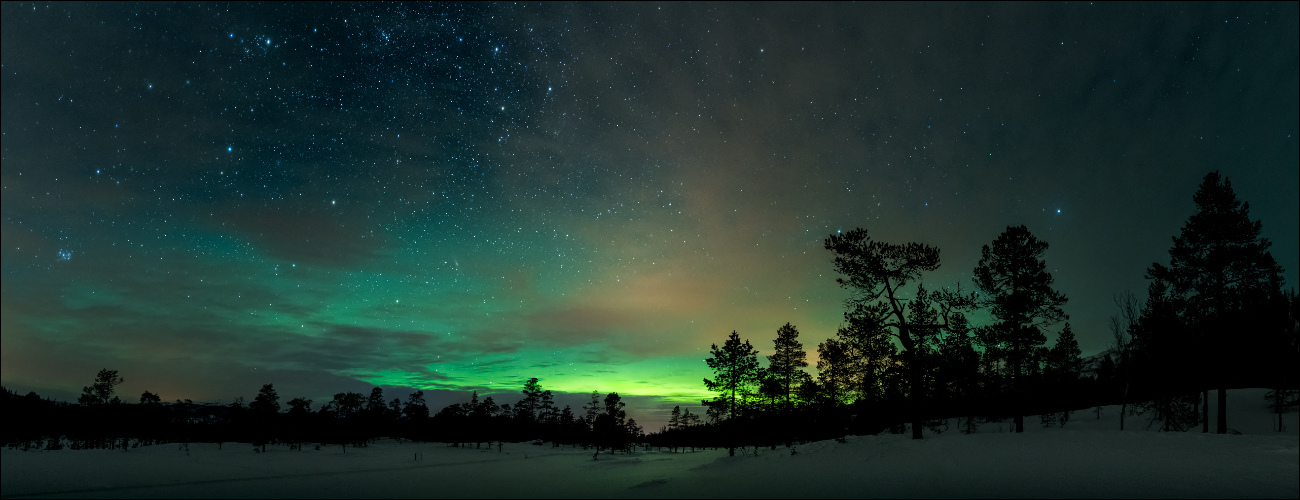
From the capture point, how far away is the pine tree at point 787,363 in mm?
45688

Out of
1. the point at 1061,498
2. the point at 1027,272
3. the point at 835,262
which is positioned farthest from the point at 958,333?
the point at 1061,498

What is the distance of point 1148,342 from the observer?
102ft

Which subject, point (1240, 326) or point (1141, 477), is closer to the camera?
point (1141, 477)

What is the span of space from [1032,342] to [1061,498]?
19.4 m

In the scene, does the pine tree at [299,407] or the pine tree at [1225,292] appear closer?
the pine tree at [1225,292]

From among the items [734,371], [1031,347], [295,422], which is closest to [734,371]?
[734,371]

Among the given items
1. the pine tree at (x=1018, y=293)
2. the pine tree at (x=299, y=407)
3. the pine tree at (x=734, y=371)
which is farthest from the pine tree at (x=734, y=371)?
the pine tree at (x=299, y=407)

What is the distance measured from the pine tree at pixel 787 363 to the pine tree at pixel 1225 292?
2574cm

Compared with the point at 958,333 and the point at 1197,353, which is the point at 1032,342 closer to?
the point at 958,333

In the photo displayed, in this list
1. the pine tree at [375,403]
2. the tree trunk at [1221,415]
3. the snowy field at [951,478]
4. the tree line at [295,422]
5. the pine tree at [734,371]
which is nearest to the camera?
the snowy field at [951,478]

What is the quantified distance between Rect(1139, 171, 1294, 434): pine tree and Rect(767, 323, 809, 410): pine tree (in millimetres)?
25736

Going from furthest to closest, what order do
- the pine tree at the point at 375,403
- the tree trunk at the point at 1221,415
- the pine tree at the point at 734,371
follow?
the pine tree at the point at 375,403 → the pine tree at the point at 734,371 → the tree trunk at the point at 1221,415

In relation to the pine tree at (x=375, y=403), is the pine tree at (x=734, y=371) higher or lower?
higher

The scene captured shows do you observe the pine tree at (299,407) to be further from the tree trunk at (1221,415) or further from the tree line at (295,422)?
the tree trunk at (1221,415)
